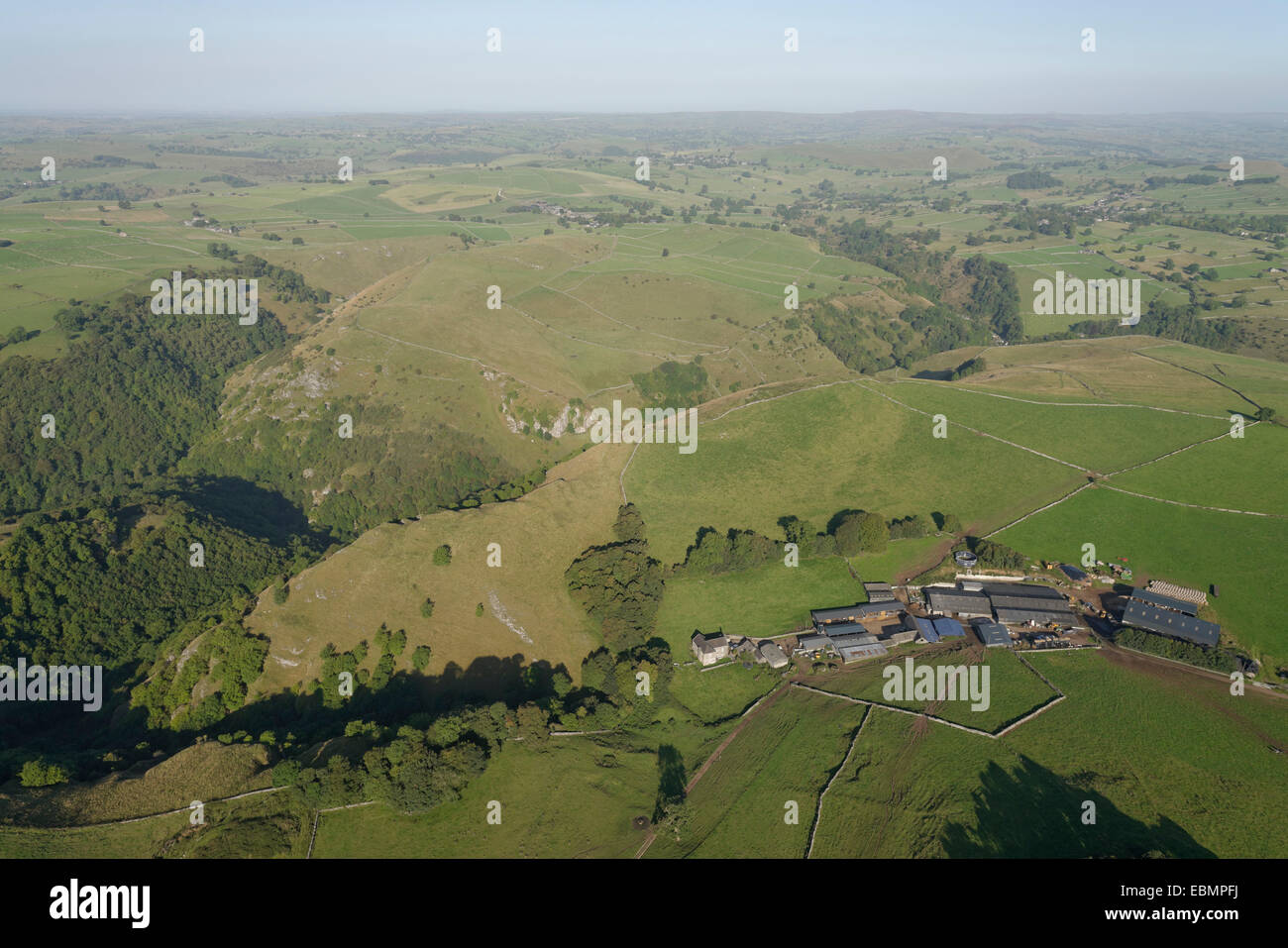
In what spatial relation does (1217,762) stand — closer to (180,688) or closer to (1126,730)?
(1126,730)

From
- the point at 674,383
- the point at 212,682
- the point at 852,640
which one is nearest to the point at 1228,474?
the point at 852,640

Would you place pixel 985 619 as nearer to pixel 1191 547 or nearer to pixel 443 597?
pixel 1191 547

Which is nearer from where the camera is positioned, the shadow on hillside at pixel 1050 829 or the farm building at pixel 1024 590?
the shadow on hillside at pixel 1050 829

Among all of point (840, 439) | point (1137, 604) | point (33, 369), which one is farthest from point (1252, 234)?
point (33, 369)

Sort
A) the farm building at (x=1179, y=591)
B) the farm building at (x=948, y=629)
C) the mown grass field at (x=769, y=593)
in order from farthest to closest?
the mown grass field at (x=769, y=593) → the farm building at (x=1179, y=591) → the farm building at (x=948, y=629)

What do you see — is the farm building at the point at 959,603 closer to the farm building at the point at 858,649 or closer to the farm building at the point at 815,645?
the farm building at the point at 858,649

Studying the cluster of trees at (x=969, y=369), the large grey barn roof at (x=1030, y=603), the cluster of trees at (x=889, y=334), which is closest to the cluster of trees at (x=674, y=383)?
the cluster of trees at (x=889, y=334)

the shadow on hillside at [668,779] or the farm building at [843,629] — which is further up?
the farm building at [843,629]
